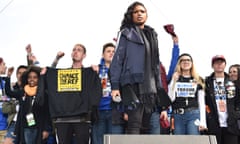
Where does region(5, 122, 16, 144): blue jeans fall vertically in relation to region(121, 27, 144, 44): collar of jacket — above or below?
below

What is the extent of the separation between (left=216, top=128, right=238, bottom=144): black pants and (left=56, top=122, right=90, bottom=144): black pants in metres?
1.29

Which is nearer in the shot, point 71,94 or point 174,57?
point 71,94

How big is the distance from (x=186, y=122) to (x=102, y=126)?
2.59ft

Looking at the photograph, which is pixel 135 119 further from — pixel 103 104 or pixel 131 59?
pixel 103 104

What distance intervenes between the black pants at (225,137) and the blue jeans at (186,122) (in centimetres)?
32

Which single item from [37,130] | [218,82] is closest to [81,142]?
[37,130]

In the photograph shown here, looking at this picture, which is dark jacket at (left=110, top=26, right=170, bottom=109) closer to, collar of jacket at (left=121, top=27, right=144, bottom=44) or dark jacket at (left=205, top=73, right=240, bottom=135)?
collar of jacket at (left=121, top=27, right=144, bottom=44)

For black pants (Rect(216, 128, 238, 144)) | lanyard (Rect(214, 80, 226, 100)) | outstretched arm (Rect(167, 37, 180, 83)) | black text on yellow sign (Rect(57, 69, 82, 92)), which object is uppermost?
outstretched arm (Rect(167, 37, 180, 83))

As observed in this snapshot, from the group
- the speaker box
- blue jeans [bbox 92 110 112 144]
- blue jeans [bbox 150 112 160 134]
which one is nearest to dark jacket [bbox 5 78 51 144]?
blue jeans [bbox 92 110 112 144]

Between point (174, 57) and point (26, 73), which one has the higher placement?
point (174, 57)

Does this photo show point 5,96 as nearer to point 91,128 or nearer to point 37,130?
point 37,130

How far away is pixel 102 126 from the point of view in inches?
146

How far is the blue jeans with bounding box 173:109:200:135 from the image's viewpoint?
3.62m

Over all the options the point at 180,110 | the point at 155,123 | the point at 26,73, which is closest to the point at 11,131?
the point at 26,73
